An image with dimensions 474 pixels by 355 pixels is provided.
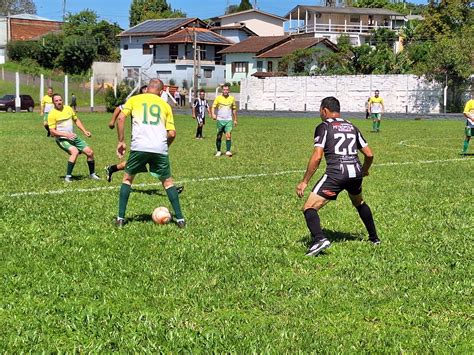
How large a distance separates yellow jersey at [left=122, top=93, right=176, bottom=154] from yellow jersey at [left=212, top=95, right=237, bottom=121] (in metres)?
Result: 10.1

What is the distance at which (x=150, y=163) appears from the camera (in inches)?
323

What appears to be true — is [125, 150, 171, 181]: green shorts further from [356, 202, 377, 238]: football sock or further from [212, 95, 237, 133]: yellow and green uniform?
[212, 95, 237, 133]: yellow and green uniform

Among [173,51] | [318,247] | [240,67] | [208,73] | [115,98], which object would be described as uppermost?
[173,51]

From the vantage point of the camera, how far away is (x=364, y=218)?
24.3 feet

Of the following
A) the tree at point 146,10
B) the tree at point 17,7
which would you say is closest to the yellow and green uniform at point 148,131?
the tree at point 146,10

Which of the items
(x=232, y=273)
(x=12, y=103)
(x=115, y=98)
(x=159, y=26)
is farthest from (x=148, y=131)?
(x=159, y=26)

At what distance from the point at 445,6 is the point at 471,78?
18280mm

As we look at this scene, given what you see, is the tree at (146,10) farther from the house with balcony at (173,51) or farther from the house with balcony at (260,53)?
the house with balcony at (260,53)

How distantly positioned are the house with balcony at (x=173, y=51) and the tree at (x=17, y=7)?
4098cm

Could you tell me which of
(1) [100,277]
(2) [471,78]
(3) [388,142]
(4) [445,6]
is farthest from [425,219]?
(4) [445,6]

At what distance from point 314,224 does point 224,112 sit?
1167cm

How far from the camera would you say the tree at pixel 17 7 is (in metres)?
116

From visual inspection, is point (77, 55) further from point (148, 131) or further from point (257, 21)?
point (148, 131)

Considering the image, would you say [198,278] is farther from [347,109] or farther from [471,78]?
[347,109]
